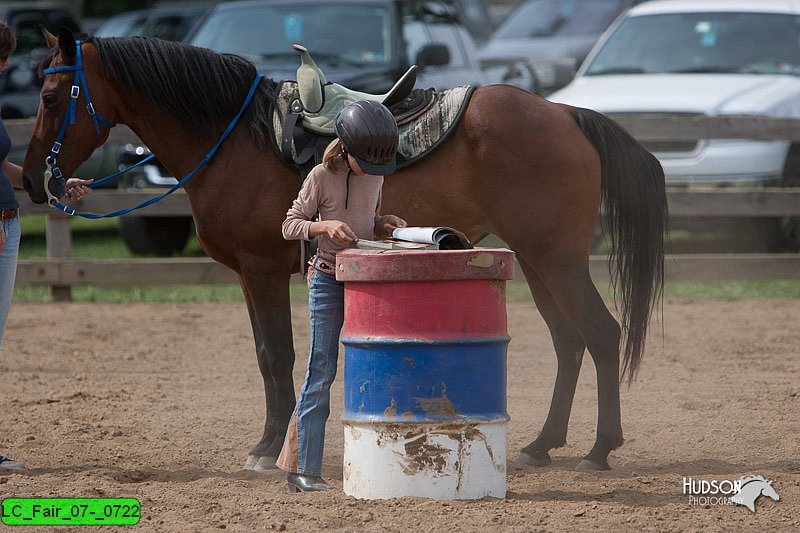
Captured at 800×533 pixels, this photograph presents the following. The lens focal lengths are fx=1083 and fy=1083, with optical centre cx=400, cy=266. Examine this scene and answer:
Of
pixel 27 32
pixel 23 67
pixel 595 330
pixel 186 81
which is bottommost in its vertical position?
pixel 595 330

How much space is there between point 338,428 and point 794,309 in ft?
15.4

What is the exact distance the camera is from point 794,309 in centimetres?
873

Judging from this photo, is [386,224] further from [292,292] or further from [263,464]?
[292,292]

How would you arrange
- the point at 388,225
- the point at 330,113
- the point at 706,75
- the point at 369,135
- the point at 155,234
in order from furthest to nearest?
the point at 155,234 < the point at 706,75 < the point at 330,113 < the point at 388,225 < the point at 369,135

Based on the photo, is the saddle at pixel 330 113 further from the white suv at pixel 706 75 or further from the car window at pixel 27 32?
the car window at pixel 27 32

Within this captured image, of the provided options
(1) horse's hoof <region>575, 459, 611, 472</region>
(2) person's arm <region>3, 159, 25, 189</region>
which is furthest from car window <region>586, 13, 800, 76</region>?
(2) person's arm <region>3, 159, 25, 189</region>

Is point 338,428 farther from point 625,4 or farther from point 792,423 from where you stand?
point 625,4

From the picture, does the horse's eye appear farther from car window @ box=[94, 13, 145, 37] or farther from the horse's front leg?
car window @ box=[94, 13, 145, 37]

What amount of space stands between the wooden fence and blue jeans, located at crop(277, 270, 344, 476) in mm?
5085

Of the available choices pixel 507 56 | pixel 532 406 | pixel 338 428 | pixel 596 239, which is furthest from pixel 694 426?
pixel 507 56

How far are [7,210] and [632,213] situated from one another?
2.86 meters

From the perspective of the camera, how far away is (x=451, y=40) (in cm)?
1170

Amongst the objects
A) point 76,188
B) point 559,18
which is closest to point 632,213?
point 76,188

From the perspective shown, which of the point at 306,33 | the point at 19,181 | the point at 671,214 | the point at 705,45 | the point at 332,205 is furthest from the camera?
the point at 705,45
